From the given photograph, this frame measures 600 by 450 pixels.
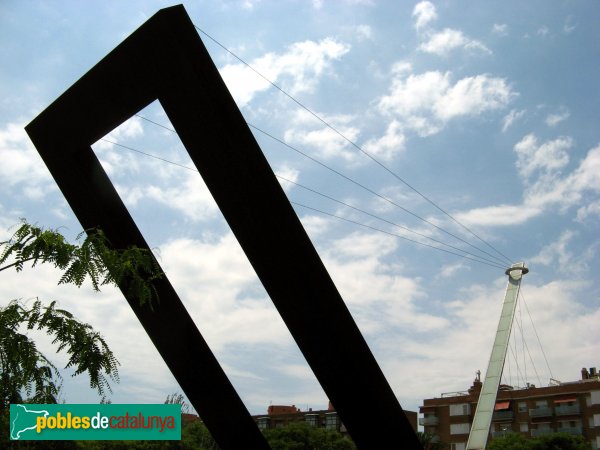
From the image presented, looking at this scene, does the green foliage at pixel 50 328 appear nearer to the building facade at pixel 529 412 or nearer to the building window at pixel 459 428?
the building facade at pixel 529 412

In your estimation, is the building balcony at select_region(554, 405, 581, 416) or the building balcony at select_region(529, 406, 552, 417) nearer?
the building balcony at select_region(554, 405, 581, 416)

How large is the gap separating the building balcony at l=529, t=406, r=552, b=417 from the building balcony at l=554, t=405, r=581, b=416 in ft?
2.29

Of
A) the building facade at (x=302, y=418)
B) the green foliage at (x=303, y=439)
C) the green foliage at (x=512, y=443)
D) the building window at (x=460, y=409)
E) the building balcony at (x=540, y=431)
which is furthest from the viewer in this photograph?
the building facade at (x=302, y=418)

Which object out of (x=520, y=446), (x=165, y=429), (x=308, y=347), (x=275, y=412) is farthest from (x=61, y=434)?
(x=275, y=412)

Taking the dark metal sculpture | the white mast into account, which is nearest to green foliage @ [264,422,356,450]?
the white mast

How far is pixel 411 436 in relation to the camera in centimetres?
729

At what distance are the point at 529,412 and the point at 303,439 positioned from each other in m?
24.3

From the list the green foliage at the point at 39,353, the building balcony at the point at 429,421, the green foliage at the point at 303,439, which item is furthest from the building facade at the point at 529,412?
the green foliage at the point at 39,353

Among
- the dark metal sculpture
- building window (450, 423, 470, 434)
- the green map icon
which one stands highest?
the dark metal sculpture

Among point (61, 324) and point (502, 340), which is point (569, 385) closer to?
point (502, 340)

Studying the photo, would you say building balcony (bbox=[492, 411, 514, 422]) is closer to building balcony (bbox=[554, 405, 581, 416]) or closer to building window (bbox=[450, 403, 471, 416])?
building window (bbox=[450, 403, 471, 416])

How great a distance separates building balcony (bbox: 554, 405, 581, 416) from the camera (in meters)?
59.9

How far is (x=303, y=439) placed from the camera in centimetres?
5962

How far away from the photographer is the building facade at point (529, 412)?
5916 centimetres
